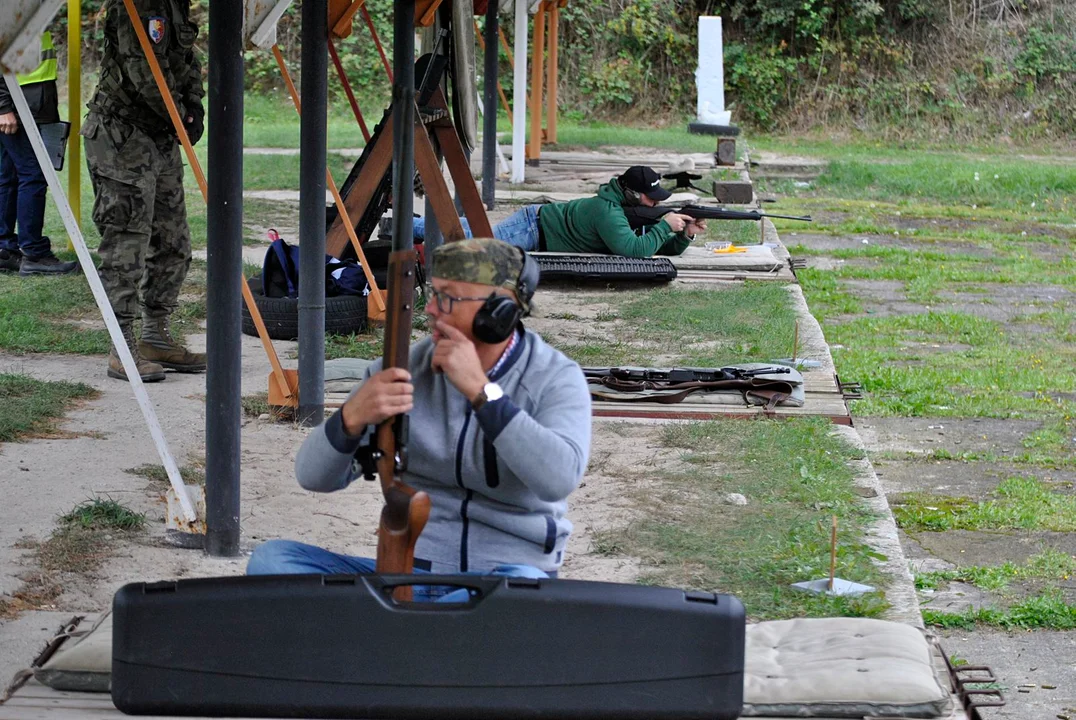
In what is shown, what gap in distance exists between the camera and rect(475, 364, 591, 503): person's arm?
8.66 feet

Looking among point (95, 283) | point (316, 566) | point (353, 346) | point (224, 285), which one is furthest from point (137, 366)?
point (316, 566)

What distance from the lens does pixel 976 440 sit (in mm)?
6859

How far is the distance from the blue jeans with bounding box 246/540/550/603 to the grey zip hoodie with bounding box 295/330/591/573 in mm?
60

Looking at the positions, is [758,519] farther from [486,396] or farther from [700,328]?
[700,328]

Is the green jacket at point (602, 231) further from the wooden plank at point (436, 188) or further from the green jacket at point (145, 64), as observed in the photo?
the green jacket at point (145, 64)

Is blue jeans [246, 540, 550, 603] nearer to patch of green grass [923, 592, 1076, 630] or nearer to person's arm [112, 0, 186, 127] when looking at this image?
patch of green grass [923, 592, 1076, 630]

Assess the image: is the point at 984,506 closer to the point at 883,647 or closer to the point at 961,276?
the point at 883,647

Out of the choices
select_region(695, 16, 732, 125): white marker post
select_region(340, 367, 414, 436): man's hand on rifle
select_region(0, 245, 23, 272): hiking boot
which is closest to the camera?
select_region(340, 367, 414, 436): man's hand on rifle

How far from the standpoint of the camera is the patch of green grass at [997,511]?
554 cm

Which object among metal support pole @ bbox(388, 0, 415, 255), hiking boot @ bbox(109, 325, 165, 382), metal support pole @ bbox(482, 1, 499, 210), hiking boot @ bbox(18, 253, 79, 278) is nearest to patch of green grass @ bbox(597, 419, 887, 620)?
metal support pole @ bbox(388, 0, 415, 255)

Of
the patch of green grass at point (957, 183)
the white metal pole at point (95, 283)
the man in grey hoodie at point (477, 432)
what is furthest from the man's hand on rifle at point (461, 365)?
the patch of green grass at point (957, 183)

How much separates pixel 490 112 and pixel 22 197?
17.5ft

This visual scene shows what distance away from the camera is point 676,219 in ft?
31.3

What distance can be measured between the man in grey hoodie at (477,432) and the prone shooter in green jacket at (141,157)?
3622mm
